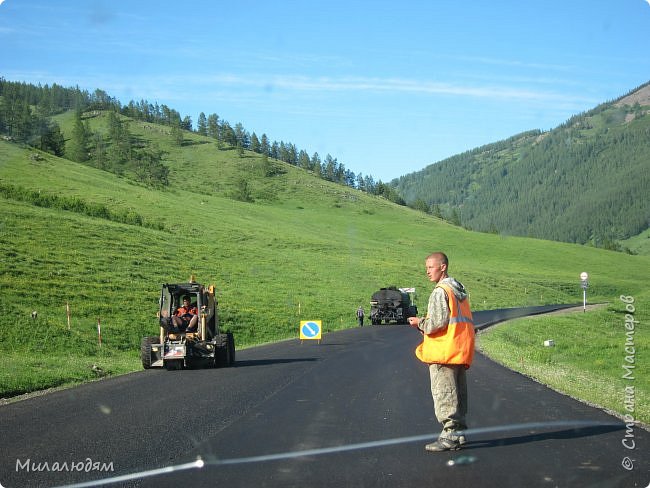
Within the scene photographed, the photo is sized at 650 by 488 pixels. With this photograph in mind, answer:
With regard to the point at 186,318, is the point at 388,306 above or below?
below

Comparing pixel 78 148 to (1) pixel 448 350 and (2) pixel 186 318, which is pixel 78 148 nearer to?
(2) pixel 186 318

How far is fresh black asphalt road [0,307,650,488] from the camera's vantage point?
6.99 m

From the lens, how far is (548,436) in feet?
28.1

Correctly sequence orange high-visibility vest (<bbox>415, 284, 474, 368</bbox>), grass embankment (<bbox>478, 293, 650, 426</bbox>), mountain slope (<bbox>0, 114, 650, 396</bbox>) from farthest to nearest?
mountain slope (<bbox>0, 114, 650, 396</bbox>)
grass embankment (<bbox>478, 293, 650, 426</bbox>)
orange high-visibility vest (<bbox>415, 284, 474, 368</bbox>)

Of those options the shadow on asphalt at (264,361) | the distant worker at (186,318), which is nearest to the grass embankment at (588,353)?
the shadow on asphalt at (264,361)

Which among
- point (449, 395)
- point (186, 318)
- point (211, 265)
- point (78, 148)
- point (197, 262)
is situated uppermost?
point (78, 148)

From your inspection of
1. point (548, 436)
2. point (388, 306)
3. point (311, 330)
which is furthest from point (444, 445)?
point (388, 306)

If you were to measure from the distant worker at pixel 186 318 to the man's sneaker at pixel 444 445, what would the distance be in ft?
41.2

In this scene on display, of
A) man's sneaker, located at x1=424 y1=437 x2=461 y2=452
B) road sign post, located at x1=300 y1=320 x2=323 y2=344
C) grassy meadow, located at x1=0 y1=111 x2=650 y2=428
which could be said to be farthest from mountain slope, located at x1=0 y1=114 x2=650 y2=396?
man's sneaker, located at x1=424 y1=437 x2=461 y2=452

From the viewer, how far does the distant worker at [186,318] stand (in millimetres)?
19609

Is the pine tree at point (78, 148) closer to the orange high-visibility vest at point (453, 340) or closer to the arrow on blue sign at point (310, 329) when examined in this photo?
the arrow on blue sign at point (310, 329)

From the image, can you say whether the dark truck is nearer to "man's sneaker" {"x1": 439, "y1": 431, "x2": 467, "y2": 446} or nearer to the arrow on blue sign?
the arrow on blue sign

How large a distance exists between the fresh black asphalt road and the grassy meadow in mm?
4446

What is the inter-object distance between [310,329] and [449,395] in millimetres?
22487
